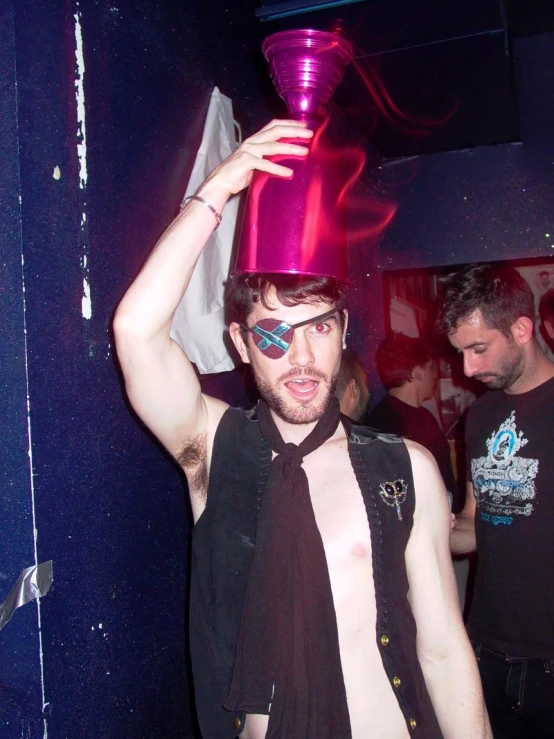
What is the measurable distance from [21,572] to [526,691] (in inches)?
80.4

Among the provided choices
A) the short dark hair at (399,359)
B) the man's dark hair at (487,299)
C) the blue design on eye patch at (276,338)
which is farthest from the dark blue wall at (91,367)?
the short dark hair at (399,359)

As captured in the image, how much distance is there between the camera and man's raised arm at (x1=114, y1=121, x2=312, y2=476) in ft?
5.17

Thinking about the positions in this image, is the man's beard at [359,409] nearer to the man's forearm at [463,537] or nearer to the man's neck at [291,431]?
the man's forearm at [463,537]

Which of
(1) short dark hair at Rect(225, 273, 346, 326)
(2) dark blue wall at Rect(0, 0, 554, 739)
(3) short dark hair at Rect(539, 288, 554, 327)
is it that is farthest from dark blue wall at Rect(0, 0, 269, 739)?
(3) short dark hair at Rect(539, 288, 554, 327)

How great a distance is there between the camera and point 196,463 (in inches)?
74.7

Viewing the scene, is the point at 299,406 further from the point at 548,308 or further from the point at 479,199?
the point at 548,308

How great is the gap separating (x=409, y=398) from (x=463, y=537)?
138cm

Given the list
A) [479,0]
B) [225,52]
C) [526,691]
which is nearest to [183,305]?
[225,52]

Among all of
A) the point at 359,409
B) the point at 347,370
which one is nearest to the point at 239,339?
the point at 347,370

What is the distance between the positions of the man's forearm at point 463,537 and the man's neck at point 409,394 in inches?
49.5

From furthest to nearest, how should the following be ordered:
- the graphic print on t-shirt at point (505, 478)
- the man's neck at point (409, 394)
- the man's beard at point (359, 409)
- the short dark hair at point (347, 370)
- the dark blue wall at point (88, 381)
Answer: the man's neck at point (409, 394) < the man's beard at point (359, 409) < the short dark hair at point (347, 370) < the graphic print on t-shirt at point (505, 478) < the dark blue wall at point (88, 381)

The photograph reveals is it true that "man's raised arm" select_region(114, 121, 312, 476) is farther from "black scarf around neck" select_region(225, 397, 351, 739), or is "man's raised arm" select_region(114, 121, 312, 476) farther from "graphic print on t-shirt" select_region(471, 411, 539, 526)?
"graphic print on t-shirt" select_region(471, 411, 539, 526)

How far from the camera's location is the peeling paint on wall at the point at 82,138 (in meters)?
1.74

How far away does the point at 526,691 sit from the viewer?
2555mm
